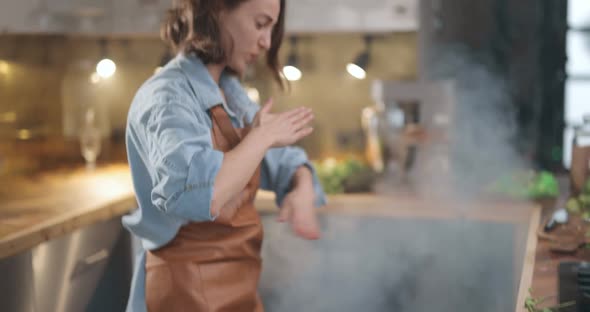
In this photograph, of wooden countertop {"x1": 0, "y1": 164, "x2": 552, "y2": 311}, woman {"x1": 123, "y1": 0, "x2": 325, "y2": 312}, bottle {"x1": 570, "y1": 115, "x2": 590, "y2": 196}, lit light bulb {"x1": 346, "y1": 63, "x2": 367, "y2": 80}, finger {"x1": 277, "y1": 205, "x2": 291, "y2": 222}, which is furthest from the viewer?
lit light bulb {"x1": 346, "y1": 63, "x2": 367, "y2": 80}

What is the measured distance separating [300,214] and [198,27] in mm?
476

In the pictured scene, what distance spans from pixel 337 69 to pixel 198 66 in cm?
184

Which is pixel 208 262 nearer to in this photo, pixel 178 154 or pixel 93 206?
pixel 178 154

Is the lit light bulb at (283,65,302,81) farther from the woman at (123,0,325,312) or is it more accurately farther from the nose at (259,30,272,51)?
the nose at (259,30,272,51)

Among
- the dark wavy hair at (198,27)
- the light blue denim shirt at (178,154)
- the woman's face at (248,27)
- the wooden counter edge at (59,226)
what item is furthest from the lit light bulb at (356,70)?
the woman's face at (248,27)

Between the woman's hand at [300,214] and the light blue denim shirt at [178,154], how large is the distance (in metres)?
0.15

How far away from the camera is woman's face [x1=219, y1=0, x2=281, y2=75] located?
1.50 metres

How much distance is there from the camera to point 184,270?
5.12 ft

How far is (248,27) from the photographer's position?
1505 mm

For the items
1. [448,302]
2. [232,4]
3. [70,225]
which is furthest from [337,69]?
[232,4]

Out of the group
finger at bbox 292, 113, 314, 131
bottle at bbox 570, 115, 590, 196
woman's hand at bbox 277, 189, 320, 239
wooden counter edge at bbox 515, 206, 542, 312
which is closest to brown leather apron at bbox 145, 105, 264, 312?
woman's hand at bbox 277, 189, 320, 239

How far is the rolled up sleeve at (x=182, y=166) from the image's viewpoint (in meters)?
1.26

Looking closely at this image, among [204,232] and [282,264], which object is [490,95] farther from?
[204,232]

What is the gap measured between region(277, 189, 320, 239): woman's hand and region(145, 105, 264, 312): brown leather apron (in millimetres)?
102
